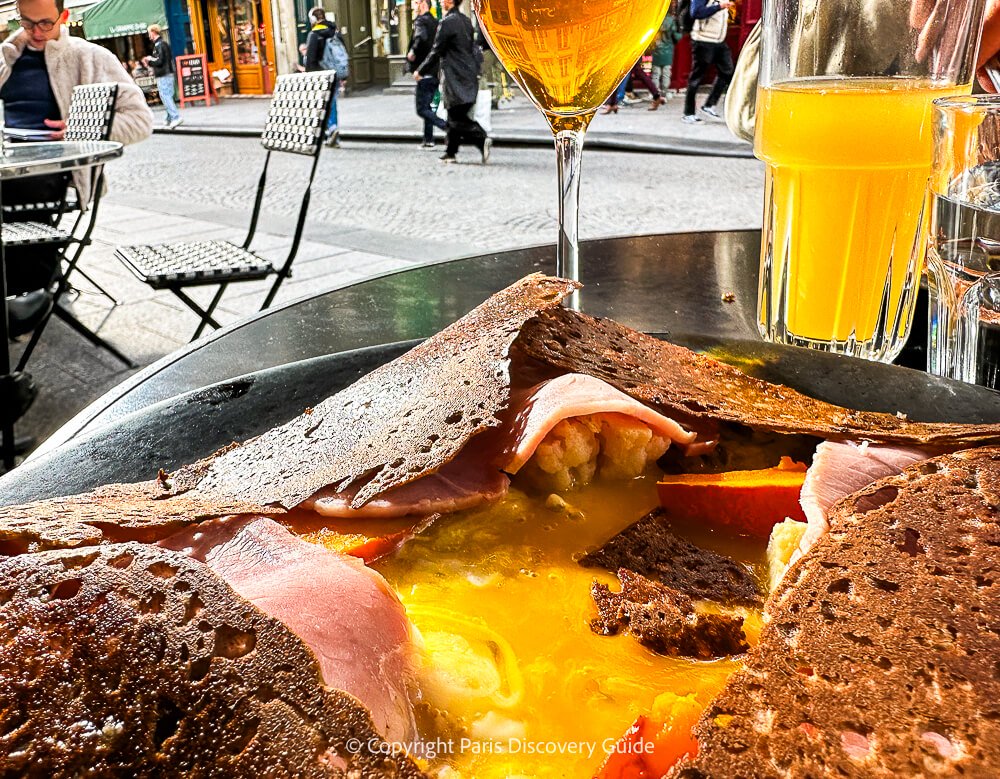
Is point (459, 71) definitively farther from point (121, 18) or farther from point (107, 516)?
point (121, 18)

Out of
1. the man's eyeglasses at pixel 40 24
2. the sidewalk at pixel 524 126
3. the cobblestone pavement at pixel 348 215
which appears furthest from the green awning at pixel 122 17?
the man's eyeglasses at pixel 40 24

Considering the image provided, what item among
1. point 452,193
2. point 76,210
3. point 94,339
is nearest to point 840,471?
point 94,339

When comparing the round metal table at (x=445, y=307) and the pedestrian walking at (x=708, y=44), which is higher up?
the pedestrian walking at (x=708, y=44)

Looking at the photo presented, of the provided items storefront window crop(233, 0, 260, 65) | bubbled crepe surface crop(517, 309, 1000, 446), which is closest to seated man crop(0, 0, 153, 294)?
bubbled crepe surface crop(517, 309, 1000, 446)

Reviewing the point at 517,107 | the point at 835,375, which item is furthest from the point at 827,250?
the point at 517,107

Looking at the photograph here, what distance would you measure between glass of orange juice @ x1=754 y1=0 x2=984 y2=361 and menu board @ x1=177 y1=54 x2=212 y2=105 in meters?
22.5

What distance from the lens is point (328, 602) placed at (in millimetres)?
647

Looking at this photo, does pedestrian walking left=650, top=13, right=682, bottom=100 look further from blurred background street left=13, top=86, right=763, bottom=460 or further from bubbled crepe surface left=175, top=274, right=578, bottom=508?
bubbled crepe surface left=175, top=274, right=578, bottom=508

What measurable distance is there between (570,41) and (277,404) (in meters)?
0.63

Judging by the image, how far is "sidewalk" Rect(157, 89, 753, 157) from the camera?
10281 millimetres

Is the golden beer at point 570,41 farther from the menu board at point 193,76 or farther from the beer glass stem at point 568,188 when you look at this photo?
the menu board at point 193,76

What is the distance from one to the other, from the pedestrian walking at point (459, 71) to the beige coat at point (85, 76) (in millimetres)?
4713

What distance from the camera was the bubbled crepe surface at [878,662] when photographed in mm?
464

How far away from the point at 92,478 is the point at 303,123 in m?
4.19
